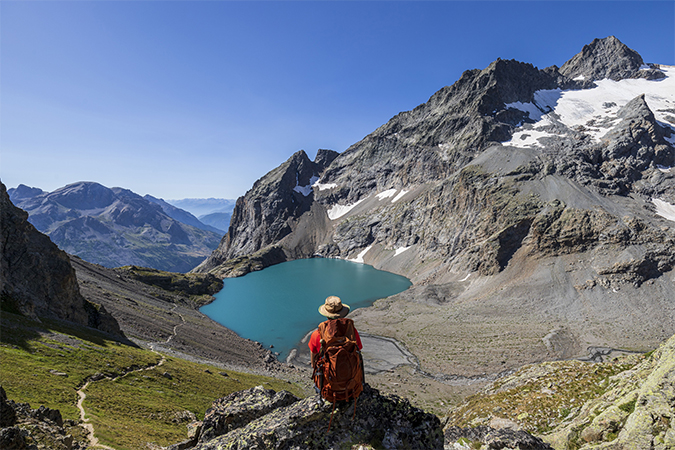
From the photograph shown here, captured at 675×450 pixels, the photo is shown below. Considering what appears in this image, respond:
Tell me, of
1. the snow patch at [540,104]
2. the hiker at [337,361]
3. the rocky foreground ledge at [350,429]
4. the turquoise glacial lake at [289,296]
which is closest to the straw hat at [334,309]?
the hiker at [337,361]

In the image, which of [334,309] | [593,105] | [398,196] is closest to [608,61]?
[593,105]

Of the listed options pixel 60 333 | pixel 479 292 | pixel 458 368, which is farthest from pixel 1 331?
pixel 479 292

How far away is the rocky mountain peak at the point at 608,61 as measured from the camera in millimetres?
180750

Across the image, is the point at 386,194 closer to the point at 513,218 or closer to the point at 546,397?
the point at 513,218

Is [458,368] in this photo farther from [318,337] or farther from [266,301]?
[266,301]

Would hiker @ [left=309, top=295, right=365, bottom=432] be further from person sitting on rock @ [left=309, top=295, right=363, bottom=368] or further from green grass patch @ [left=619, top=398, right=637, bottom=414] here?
green grass patch @ [left=619, top=398, right=637, bottom=414]

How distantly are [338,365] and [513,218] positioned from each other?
90.1 meters

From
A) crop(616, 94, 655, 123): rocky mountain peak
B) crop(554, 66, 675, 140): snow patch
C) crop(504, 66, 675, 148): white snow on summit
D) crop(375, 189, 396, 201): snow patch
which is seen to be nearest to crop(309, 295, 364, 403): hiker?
crop(504, 66, 675, 148): white snow on summit

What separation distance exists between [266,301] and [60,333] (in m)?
62.3

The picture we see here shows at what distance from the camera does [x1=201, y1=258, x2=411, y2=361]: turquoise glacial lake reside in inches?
2566

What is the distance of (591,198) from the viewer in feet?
253

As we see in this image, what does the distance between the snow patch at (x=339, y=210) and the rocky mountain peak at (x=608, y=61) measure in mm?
160678

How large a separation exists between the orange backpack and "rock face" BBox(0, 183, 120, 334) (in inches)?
1660

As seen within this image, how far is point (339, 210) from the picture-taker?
187250 mm
